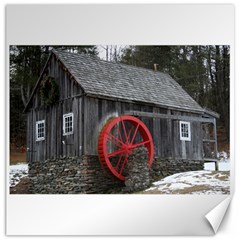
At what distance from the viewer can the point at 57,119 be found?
1147 cm

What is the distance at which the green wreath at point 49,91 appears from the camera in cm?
1132

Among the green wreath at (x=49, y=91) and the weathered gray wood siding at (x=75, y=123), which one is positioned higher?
the green wreath at (x=49, y=91)

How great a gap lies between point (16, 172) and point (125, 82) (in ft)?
8.58

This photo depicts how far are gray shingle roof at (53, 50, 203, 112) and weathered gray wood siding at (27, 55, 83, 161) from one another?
196 mm

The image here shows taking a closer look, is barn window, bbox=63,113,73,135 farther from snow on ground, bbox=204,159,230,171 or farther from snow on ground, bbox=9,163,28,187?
snow on ground, bbox=204,159,230,171

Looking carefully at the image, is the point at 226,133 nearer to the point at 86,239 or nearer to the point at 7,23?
the point at 86,239

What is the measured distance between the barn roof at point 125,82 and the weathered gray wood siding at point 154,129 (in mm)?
143

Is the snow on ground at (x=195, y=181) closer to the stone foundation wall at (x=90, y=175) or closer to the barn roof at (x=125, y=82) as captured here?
the stone foundation wall at (x=90, y=175)

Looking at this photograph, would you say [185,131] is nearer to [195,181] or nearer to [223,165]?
[195,181]

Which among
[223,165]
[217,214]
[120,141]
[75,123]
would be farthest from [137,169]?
[217,214]

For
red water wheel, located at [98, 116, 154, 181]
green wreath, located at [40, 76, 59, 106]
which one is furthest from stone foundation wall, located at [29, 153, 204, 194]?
green wreath, located at [40, 76, 59, 106]

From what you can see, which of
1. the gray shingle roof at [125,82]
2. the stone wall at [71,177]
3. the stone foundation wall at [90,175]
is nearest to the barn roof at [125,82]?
the gray shingle roof at [125,82]

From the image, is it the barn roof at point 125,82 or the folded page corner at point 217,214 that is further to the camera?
the barn roof at point 125,82

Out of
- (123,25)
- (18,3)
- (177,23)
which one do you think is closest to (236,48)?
(177,23)
